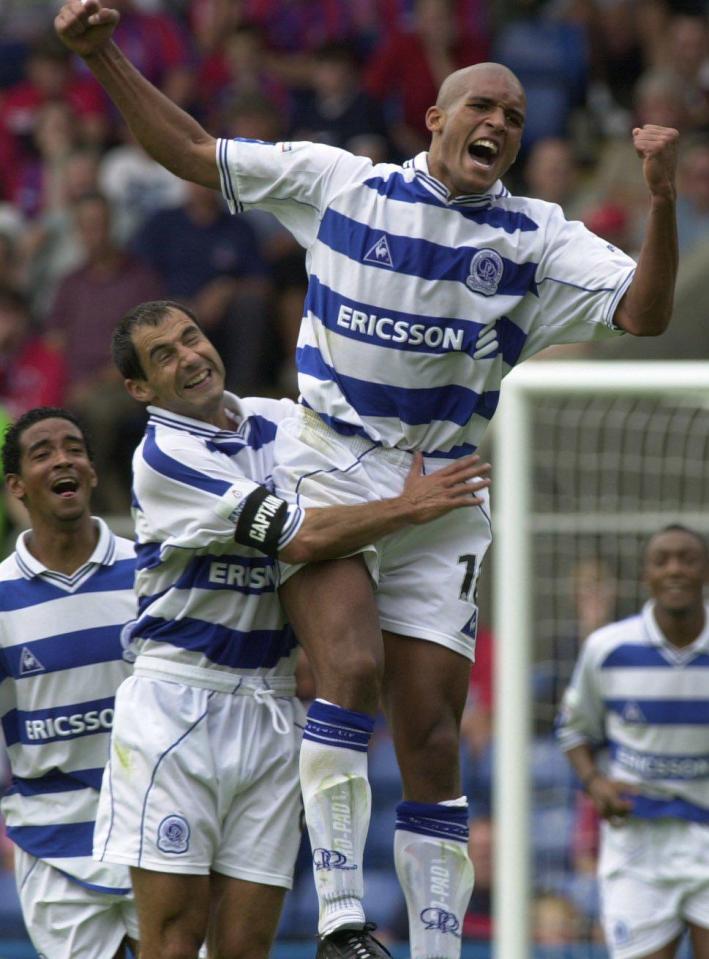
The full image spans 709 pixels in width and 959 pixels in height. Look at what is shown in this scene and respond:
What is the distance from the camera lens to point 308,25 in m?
11.9

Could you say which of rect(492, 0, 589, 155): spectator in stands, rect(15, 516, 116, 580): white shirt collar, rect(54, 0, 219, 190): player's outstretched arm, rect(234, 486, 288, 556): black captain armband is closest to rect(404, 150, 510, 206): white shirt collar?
rect(54, 0, 219, 190): player's outstretched arm

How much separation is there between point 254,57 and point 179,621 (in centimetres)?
722

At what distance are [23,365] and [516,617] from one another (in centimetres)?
431

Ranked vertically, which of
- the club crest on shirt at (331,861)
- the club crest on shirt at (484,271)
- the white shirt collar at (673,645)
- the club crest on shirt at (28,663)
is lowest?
the club crest on shirt at (331,861)

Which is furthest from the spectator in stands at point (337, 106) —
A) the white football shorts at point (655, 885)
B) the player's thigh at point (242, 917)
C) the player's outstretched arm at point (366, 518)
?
the player's thigh at point (242, 917)

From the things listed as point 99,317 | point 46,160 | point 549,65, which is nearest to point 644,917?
point 99,317

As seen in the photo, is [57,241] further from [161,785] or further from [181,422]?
[161,785]

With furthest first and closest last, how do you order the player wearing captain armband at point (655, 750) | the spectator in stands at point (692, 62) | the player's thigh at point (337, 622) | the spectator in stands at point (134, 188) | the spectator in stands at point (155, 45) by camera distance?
the spectator in stands at point (155, 45) → the spectator in stands at point (134, 188) → the spectator in stands at point (692, 62) → the player wearing captain armband at point (655, 750) → the player's thigh at point (337, 622)

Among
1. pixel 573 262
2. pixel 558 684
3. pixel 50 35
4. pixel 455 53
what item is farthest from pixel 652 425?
pixel 50 35

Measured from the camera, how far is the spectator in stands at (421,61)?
1099 cm

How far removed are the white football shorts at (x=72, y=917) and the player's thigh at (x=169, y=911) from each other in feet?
1.78

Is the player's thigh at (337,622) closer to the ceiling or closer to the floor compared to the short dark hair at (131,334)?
closer to the floor

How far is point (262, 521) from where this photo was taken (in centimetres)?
468

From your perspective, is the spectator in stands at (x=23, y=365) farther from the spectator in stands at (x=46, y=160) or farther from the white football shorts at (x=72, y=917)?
the white football shorts at (x=72, y=917)
